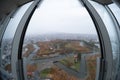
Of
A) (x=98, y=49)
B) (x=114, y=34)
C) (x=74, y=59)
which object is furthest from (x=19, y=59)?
(x=114, y=34)

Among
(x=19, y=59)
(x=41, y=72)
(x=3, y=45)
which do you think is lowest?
(x=41, y=72)

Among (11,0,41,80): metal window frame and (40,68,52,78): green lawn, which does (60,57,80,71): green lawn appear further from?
(11,0,41,80): metal window frame

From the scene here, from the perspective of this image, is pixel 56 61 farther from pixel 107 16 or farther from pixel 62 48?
pixel 107 16

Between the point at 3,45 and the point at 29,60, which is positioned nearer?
the point at 3,45

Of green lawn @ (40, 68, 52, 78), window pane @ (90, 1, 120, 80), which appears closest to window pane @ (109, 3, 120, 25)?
window pane @ (90, 1, 120, 80)

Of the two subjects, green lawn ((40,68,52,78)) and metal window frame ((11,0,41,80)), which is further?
green lawn ((40,68,52,78))

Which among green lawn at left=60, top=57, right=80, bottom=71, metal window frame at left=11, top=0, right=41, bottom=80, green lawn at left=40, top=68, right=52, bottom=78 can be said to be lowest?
green lawn at left=40, top=68, right=52, bottom=78

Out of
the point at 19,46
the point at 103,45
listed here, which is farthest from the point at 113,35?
the point at 19,46
